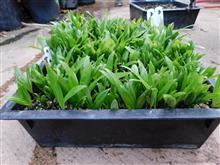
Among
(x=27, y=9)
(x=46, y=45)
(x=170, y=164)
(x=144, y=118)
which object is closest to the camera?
(x=144, y=118)

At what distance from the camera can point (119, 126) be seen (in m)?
0.80

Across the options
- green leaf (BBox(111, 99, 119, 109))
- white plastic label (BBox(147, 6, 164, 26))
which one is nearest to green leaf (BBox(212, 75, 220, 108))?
green leaf (BBox(111, 99, 119, 109))

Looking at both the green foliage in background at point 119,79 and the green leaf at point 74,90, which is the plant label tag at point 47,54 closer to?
the green foliage in background at point 119,79

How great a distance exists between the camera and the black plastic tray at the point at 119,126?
737mm

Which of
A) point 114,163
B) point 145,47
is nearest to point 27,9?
point 145,47

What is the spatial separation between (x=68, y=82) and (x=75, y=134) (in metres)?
0.18

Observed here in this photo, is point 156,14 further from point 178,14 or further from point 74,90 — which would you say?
point 74,90

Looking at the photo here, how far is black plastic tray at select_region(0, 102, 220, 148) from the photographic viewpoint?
29.0 inches

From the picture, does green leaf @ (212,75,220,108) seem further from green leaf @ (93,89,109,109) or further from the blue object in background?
the blue object in background

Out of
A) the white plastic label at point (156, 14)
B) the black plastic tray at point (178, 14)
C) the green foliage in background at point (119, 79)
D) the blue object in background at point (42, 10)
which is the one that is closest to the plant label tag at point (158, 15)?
the white plastic label at point (156, 14)

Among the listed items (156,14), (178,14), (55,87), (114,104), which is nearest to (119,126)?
(114,104)

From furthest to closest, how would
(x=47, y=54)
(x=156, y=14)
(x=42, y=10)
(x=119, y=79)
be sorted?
(x=42, y=10) → (x=156, y=14) → (x=47, y=54) → (x=119, y=79)

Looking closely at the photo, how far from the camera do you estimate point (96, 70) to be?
0.86 meters

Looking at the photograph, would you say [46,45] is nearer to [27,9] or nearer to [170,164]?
[170,164]
